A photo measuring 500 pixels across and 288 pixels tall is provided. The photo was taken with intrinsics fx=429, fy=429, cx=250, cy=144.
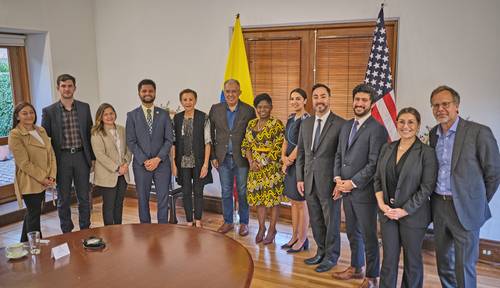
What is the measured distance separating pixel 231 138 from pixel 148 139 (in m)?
0.80

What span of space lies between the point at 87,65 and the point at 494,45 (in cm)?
478

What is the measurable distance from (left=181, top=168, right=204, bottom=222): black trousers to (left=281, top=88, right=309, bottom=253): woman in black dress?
0.97m

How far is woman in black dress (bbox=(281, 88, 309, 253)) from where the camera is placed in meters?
3.76

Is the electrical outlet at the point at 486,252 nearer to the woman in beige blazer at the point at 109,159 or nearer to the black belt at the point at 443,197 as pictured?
the black belt at the point at 443,197

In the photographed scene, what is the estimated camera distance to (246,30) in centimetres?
496

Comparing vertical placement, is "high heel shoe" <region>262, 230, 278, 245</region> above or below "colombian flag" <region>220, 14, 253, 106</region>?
below

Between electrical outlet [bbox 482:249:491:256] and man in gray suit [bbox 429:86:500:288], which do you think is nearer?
man in gray suit [bbox 429:86:500:288]

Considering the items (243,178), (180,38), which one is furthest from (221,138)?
(180,38)

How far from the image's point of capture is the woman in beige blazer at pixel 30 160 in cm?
369

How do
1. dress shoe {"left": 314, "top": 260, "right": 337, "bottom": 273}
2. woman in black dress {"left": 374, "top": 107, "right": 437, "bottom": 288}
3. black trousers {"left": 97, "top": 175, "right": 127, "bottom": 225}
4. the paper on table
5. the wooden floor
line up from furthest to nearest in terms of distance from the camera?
black trousers {"left": 97, "top": 175, "right": 127, "bottom": 225}, dress shoe {"left": 314, "top": 260, "right": 337, "bottom": 273}, the wooden floor, woman in black dress {"left": 374, "top": 107, "right": 437, "bottom": 288}, the paper on table

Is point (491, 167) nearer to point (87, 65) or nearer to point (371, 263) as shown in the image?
point (371, 263)

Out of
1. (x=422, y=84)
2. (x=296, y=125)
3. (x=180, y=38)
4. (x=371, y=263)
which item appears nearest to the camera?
(x=371, y=263)

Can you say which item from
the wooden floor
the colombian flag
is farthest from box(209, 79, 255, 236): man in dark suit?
the colombian flag

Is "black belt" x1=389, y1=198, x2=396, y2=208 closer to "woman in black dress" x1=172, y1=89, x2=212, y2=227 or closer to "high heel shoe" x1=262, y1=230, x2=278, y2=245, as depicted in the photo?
"high heel shoe" x1=262, y1=230, x2=278, y2=245
